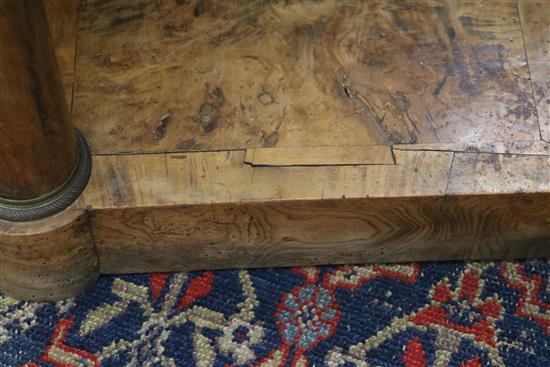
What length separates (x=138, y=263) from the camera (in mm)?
1289

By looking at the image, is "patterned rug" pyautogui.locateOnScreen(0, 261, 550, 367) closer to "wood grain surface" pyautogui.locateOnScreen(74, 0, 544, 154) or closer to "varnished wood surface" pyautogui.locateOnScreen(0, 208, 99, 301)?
"varnished wood surface" pyautogui.locateOnScreen(0, 208, 99, 301)

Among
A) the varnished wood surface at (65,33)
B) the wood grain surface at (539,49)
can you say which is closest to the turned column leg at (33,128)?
the varnished wood surface at (65,33)

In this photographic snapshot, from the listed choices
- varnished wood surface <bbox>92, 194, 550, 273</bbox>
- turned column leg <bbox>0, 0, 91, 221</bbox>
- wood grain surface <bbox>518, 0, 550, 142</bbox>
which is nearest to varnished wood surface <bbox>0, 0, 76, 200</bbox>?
turned column leg <bbox>0, 0, 91, 221</bbox>

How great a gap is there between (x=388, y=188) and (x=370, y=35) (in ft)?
0.92

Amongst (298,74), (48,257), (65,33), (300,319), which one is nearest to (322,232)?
(300,319)

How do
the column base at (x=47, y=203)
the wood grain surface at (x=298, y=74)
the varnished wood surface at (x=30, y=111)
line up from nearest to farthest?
the varnished wood surface at (x=30, y=111)
the column base at (x=47, y=203)
the wood grain surface at (x=298, y=74)

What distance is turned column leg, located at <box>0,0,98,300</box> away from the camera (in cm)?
97

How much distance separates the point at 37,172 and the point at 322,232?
1.31ft

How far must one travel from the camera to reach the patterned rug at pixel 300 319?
124cm

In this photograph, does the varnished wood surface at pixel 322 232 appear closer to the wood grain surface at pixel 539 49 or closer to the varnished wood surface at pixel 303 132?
the varnished wood surface at pixel 303 132

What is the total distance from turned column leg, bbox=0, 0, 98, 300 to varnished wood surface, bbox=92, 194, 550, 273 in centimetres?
5

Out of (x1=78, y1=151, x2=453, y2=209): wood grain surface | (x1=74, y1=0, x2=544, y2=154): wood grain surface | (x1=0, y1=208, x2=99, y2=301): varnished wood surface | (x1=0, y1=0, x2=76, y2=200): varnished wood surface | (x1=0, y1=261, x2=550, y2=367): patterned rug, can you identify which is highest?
(x1=0, y1=0, x2=76, y2=200): varnished wood surface

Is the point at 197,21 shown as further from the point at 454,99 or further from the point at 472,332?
the point at 472,332

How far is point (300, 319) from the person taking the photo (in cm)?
127
